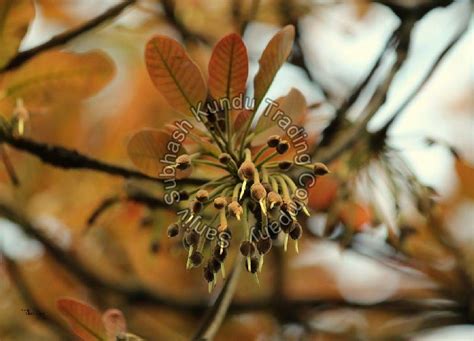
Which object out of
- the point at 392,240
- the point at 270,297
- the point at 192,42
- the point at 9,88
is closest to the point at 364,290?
the point at 270,297

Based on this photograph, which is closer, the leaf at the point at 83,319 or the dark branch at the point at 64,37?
the leaf at the point at 83,319

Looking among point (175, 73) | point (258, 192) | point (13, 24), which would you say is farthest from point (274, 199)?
point (13, 24)

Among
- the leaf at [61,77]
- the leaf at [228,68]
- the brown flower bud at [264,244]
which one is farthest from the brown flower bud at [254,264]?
the leaf at [61,77]

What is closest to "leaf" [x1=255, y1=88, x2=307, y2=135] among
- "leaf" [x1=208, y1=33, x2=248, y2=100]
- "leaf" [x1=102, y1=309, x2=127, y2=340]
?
"leaf" [x1=208, y1=33, x2=248, y2=100]

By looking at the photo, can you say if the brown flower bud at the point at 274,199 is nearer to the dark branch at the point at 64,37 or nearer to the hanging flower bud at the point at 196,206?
the hanging flower bud at the point at 196,206

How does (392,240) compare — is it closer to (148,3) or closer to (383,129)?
(383,129)

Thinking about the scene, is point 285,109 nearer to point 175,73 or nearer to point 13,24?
point 175,73

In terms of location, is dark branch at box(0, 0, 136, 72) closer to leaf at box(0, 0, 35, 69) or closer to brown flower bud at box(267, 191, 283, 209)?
leaf at box(0, 0, 35, 69)
